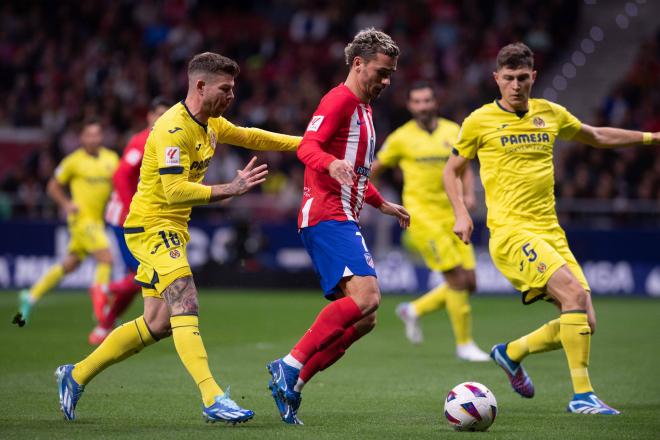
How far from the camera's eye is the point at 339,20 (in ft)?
85.4

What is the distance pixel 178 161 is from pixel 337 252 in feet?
3.81

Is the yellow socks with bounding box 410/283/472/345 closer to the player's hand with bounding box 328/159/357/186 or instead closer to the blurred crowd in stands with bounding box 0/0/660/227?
the player's hand with bounding box 328/159/357/186

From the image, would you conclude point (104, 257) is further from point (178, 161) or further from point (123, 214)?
point (178, 161)

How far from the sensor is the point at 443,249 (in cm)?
1154

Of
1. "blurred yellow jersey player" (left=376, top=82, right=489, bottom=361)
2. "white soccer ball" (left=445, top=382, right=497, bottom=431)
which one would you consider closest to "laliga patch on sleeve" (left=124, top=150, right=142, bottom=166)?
"blurred yellow jersey player" (left=376, top=82, right=489, bottom=361)

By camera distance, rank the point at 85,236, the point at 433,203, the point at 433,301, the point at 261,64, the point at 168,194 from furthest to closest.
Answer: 1. the point at 261,64
2. the point at 85,236
3. the point at 433,301
4. the point at 433,203
5. the point at 168,194

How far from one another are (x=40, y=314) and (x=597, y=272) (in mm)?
9880

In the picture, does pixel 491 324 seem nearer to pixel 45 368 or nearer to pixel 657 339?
pixel 657 339

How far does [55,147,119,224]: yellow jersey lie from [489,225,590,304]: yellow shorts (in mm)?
7811

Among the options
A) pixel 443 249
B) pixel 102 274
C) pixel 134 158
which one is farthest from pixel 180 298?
pixel 102 274

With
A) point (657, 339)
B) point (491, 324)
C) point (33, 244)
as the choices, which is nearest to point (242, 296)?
point (33, 244)

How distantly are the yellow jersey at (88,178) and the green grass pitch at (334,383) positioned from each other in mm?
1627

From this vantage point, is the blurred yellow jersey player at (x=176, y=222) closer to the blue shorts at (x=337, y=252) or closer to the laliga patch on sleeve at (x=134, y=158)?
the blue shorts at (x=337, y=252)

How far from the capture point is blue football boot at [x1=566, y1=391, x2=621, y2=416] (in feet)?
24.2
